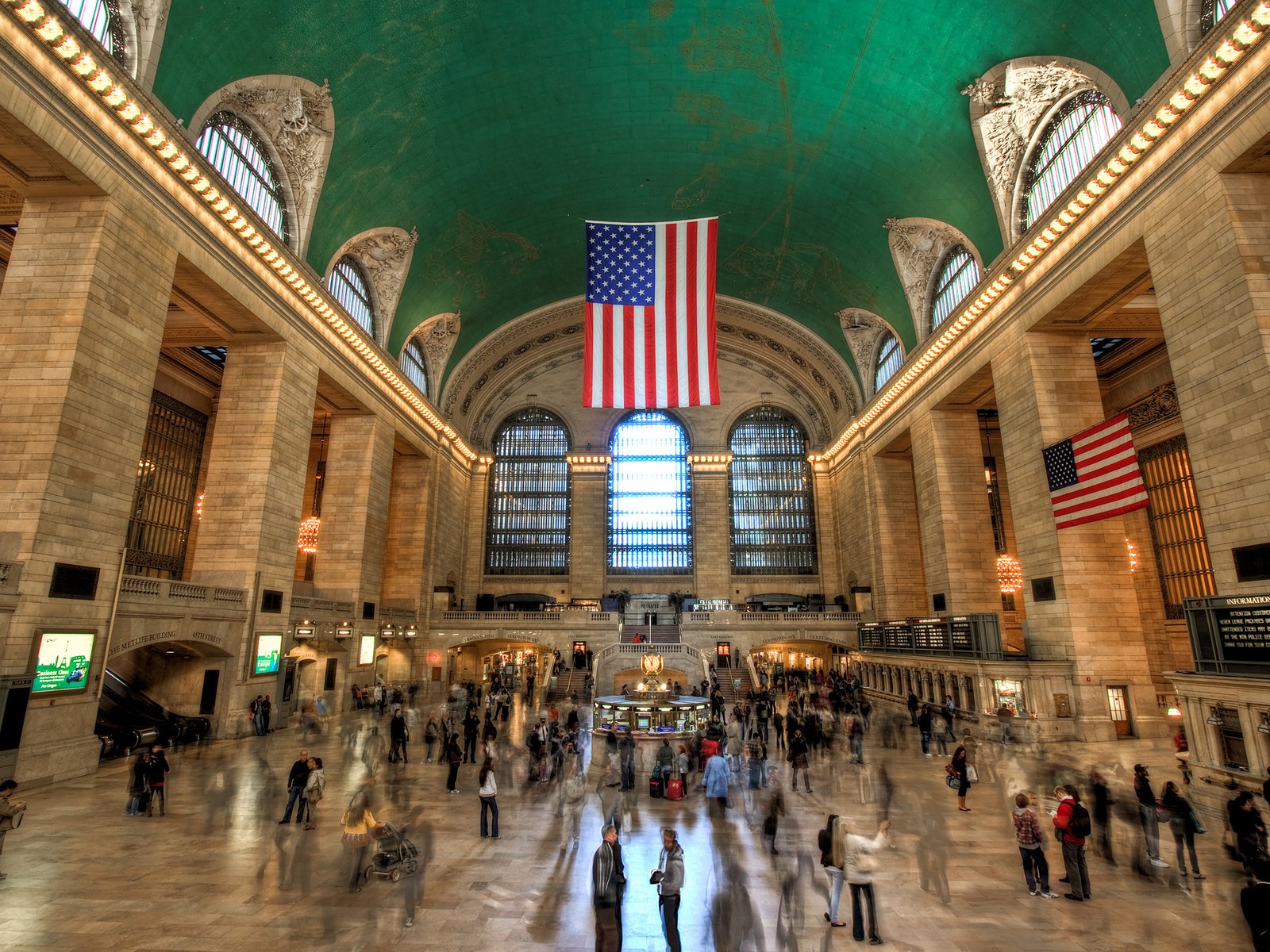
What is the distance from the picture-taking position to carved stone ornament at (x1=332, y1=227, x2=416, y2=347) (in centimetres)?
2428

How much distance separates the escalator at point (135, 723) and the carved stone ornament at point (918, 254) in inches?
1025

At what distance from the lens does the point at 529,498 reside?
40.6 m

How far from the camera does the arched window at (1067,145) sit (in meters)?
16.4

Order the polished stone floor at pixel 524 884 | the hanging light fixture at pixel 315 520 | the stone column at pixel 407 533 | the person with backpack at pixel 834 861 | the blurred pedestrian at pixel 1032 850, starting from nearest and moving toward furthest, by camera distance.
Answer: the polished stone floor at pixel 524 884, the person with backpack at pixel 834 861, the blurred pedestrian at pixel 1032 850, the hanging light fixture at pixel 315 520, the stone column at pixel 407 533

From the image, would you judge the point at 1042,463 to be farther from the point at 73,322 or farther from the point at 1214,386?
the point at 73,322

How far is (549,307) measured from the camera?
1431 inches

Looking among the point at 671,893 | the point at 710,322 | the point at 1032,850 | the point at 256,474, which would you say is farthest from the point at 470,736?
the point at 710,322

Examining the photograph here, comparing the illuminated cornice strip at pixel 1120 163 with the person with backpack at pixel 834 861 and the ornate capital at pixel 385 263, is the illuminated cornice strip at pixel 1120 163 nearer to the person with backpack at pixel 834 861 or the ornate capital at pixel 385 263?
the person with backpack at pixel 834 861

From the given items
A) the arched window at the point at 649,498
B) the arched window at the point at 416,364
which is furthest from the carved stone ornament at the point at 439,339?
the arched window at the point at 649,498

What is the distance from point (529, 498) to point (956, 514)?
2415 centimetres

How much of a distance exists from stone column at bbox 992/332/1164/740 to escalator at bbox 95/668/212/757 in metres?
21.2

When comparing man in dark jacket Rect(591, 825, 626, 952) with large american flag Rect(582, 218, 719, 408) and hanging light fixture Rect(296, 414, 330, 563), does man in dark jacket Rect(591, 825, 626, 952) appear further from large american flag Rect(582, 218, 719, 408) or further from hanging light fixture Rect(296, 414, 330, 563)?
hanging light fixture Rect(296, 414, 330, 563)

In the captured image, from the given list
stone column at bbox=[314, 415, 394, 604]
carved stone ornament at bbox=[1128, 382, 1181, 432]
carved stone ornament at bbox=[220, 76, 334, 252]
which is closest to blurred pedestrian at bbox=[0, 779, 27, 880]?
carved stone ornament at bbox=[220, 76, 334, 252]

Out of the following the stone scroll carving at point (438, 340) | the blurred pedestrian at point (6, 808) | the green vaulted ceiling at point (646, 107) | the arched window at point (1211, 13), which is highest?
the green vaulted ceiling at point (646, 107)
